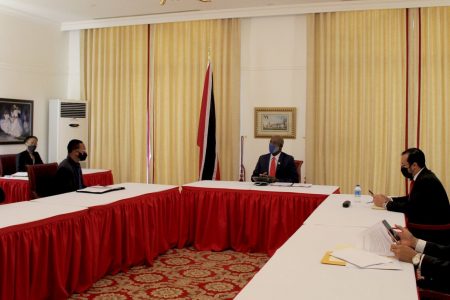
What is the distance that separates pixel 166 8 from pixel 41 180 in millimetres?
4018

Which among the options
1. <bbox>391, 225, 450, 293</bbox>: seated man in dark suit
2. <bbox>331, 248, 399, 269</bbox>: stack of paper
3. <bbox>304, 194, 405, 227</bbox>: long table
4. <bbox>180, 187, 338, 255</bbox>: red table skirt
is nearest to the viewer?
<bbox>391, 225, 450, 293</bbox>: seated man in dark suit

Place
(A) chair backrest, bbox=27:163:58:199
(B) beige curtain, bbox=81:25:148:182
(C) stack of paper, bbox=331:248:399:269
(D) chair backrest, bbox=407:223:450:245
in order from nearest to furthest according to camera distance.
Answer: (C) stack of paper, bbox=331:248:399:269
(D) chair backrest, bbox=407:223:450:245
(A) chair backrest, bbox=27:163:58:199
(B) beige curtain, bbox=81:25:148:182

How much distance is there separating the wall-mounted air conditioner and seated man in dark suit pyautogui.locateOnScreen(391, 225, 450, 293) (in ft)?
24.0

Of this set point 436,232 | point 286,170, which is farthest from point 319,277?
point 286,170

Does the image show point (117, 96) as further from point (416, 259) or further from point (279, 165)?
point (416, 259)

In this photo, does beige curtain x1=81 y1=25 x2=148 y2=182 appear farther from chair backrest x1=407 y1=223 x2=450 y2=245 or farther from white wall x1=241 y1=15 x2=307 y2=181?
chair backrest x1=407 y1=223 x2=450 y2=245

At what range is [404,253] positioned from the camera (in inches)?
93.0

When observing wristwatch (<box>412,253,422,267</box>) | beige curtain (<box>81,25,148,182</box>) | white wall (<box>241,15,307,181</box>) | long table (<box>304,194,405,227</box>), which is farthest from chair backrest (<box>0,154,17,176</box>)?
wristwatch (<box>412,253,422,267</box>)

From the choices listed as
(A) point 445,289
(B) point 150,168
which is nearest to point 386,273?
(A) point 445,289

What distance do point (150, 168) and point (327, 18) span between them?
4.22 meters

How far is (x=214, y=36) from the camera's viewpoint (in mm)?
8227

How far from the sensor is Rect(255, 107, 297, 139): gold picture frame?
7.88 meters

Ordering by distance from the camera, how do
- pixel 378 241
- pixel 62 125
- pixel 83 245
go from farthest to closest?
pixel 62 125 → pixel 83 245 → pixel 378 241

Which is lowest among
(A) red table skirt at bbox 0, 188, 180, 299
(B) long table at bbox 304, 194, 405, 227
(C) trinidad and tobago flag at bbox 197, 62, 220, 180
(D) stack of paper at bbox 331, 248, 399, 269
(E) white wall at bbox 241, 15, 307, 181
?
(A) red table skirt at bbox 0, 188, 180, 299
